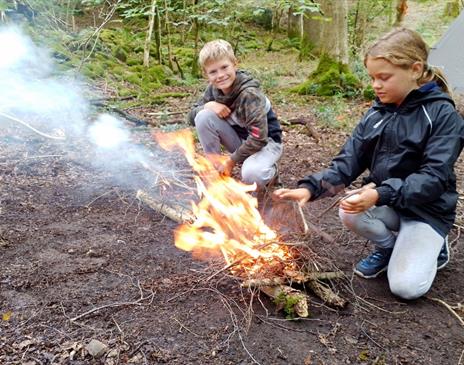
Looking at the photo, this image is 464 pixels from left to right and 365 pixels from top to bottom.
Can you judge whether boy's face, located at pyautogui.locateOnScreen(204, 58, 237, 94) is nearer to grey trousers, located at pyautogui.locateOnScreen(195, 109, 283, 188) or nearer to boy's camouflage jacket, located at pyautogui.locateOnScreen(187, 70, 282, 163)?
boy's camouflage jacket, located at pyautogui.locateOnScreen(187, 70, 282, 163)

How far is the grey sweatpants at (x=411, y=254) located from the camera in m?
2.53

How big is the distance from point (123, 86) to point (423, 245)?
7.39 meters

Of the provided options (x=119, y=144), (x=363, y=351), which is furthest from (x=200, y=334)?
(x=119, y=144)

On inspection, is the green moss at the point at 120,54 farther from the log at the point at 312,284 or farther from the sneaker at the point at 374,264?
the log at the point at 312,284

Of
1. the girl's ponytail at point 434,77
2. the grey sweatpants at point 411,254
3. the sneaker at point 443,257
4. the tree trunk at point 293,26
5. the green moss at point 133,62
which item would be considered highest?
the girl's ponytail at point 434,77

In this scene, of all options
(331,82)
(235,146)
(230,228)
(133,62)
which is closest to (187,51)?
(133,62)

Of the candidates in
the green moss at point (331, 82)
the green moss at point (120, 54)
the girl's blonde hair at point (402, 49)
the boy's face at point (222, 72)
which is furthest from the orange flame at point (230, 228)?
the green moss at point (120, 54)

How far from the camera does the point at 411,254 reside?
2580 mm

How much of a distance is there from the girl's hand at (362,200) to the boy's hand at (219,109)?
1.52 metres

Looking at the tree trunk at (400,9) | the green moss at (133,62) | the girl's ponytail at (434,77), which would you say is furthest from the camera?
the tree trunk at (400,9)

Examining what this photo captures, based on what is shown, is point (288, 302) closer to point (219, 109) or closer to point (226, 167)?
point (226, 167)

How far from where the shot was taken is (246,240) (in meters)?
2.78

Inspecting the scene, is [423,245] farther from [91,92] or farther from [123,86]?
[123,86]

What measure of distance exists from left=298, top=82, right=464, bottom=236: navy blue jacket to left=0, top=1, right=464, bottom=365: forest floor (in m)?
0.46
